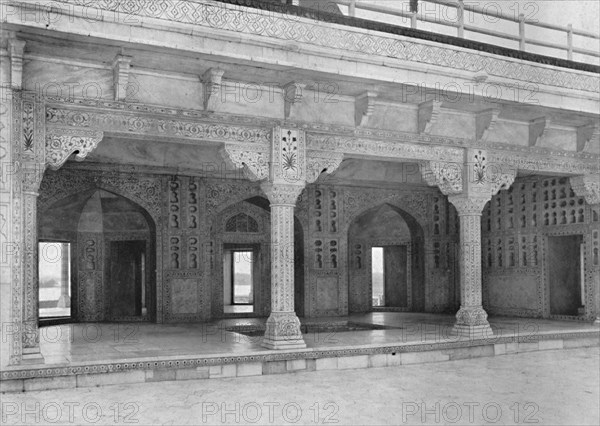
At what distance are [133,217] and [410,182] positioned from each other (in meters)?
5.33

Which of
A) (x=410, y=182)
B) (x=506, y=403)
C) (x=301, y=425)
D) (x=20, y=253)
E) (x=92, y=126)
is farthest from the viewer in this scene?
(x=410, y=182)

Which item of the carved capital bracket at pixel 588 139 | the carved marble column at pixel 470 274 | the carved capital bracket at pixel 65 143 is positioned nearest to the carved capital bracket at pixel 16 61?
the carved capital bracket at pixel 65 143

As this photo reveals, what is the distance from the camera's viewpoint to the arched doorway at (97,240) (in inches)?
459

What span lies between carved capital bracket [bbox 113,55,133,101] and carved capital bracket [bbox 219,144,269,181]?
4.35 feet

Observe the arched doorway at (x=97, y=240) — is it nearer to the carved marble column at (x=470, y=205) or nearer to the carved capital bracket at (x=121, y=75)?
the carved capital bracket at (x=121, y=75)

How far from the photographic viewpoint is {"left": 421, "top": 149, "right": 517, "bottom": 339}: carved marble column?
9.36 metres

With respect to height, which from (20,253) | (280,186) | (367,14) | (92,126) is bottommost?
(20,253)

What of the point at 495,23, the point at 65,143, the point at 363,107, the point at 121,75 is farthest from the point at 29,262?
the point at 495,23

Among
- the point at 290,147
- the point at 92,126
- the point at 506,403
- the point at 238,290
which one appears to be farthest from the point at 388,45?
the point at 238,290

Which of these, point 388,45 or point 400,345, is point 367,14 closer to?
point 388,45

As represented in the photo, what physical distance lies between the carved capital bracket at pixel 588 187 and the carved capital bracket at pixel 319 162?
456cm

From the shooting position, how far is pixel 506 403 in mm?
6062

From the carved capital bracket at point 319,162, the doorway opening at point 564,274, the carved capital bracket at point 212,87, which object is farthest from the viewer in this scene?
the doorway opening at point 564,274

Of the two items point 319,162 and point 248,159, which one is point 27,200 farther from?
point 319,162
